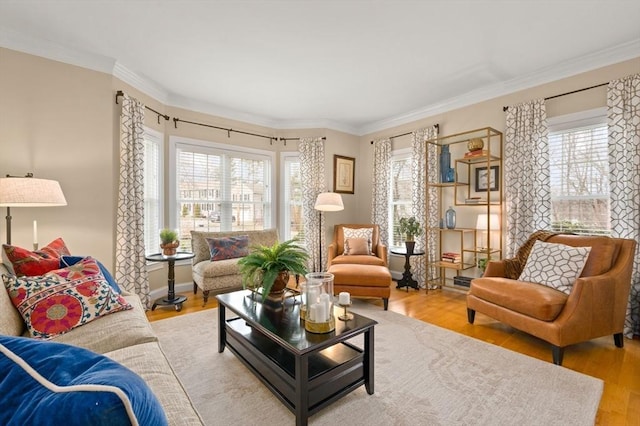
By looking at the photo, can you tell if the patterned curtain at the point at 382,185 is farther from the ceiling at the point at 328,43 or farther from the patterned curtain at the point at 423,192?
the ceiling at the point at 328,43

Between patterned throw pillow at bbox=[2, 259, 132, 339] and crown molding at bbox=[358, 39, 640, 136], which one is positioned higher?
crown molding at bbox=[358, 39, 640, 136]

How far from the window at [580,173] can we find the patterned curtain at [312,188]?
10.3ft

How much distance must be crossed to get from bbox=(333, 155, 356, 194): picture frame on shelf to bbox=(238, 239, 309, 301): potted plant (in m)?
3.15

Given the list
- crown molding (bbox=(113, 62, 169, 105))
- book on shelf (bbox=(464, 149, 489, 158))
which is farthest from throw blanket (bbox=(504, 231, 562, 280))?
crown molding (bbox=(113, 62, 169, 105))

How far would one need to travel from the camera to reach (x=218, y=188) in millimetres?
4688

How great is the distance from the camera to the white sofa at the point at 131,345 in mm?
1169

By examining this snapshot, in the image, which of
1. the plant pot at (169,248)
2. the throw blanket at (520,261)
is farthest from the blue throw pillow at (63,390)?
the throw blanket at (520,261)

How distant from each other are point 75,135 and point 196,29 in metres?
1.65

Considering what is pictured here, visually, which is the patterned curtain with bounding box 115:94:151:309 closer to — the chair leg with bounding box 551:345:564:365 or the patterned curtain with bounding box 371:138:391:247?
the patterned curtain with bounding box 371:138:391:247

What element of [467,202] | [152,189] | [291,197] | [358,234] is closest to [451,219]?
[467,202]

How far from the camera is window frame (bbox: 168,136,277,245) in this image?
4199 millimetres

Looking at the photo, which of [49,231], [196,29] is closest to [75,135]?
[49,231]

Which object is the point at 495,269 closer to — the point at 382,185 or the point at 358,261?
the point at 358,261

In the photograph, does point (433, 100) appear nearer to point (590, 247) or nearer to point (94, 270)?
point (590, 247)
